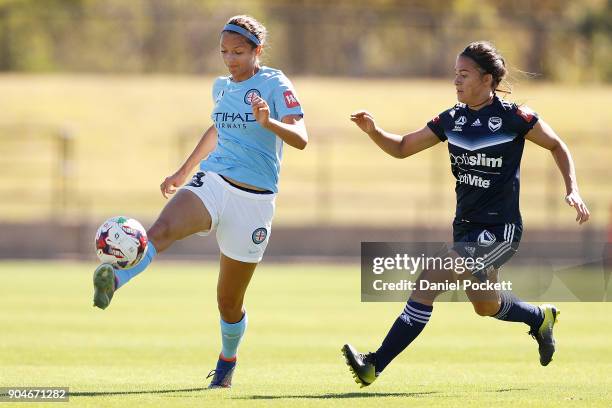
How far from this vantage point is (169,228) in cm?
817

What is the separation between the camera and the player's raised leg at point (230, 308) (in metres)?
8.67

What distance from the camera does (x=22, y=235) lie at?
92.6ft

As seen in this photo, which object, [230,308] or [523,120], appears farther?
[230,308]

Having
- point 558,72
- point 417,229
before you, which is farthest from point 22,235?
point 558,72

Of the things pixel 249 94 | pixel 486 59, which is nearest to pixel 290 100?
pixel 249 94

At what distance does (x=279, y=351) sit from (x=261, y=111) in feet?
15.0

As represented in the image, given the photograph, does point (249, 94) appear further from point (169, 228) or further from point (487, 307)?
point (487, 307)

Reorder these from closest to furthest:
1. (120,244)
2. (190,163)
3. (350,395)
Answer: (120,244), (350,395), (190,163)

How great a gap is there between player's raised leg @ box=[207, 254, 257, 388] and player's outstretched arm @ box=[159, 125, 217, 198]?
28.4 inches

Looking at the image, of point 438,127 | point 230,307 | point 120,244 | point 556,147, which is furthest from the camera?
point 438,127

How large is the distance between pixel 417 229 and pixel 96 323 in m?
15.5

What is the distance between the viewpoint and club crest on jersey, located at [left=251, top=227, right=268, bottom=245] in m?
8.59

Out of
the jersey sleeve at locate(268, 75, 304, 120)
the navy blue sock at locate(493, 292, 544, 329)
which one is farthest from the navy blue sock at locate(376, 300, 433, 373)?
the jersey sleeve at locate(268, 75, 304, 120)

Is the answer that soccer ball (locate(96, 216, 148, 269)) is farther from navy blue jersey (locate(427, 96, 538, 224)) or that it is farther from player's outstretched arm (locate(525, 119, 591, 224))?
player's outstretched arm (locate(525, 119, 591, 224))
